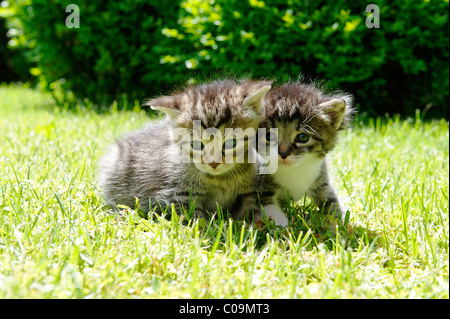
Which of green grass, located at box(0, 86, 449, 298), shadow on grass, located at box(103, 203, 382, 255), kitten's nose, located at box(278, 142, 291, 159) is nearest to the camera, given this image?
green grass, located at box(0, 86, 449, 298)

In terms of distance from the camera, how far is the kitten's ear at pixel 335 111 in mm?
2645

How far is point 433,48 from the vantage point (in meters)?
5.80

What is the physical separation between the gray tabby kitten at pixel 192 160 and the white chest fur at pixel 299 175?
0.59ft

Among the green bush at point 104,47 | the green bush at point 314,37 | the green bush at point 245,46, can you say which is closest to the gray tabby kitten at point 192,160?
the green bush at point 245,46

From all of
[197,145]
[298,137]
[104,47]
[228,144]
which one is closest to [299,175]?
[298,137]

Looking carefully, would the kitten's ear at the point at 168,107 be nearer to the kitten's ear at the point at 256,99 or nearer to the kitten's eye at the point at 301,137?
the kitten's ear at the point at 256,99

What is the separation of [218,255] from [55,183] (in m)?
1.39

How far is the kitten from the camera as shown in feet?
8.69

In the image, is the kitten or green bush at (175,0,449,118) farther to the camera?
green bush at (175,0,449,118)

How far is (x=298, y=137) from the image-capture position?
2676 mm

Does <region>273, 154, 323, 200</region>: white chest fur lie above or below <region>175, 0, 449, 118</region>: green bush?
below

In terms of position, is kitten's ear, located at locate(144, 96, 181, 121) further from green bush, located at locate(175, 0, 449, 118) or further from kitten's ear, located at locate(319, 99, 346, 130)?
green bush, located at locate(175, 0, 449, 118)

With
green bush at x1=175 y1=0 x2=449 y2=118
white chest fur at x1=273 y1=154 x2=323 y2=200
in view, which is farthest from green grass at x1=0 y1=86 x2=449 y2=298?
green bush at x1=175 y1=0 x2=449 y2=118

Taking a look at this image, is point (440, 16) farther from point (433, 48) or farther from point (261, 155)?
point (261, 155)
